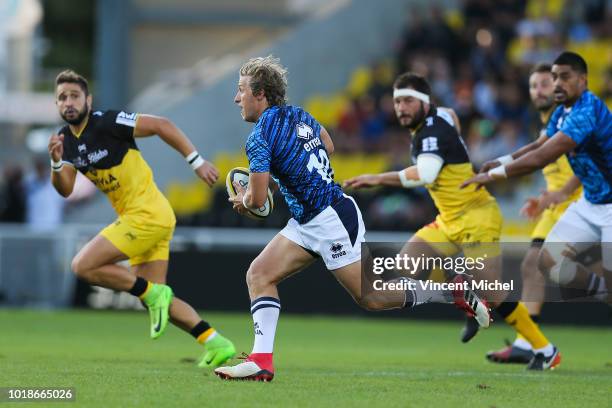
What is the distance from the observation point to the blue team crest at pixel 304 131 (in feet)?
28.5

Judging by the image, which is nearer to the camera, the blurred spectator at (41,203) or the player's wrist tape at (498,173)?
the player's wrist tape at (498,173)

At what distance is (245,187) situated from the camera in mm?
8859

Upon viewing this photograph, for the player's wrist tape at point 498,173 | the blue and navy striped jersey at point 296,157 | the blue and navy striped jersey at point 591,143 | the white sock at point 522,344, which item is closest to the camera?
the blue and navy striped jersey at point 296,157

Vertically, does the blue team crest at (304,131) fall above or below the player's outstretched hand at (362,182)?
above

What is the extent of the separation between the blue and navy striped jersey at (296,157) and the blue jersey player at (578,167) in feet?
5.35

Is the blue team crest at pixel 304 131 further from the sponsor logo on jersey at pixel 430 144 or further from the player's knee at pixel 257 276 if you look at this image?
the sponsor logo on jersey at pixel 430 144

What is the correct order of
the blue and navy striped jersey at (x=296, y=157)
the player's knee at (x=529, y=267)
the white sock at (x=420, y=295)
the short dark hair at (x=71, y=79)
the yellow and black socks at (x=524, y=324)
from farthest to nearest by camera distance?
the player's knee at (x=529, y=267), the yellow and black socks at (x=524, y=324), the short dark hair at (x=71, y=79), the white sock at (x=420, y=295), the blue and navy striped jersey at (x=296, y=157)

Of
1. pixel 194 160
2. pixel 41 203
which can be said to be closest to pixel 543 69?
pixel 194 160

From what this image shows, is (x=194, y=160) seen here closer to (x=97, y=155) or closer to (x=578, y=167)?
(x=97, y=155)

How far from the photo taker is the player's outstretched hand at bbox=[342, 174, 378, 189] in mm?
9977

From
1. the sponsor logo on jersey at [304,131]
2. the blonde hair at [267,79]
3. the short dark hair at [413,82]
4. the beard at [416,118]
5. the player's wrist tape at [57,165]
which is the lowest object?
the player's wrist tape at [57,165]

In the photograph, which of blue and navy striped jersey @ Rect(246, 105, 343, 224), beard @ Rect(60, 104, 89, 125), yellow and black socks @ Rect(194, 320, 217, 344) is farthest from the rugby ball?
beard @ Rect(60, 104, 89, 125)

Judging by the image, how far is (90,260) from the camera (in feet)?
33.3

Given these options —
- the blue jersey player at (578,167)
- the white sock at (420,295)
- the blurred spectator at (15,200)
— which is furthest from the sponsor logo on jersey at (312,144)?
the blurred spectator at (15,200)
